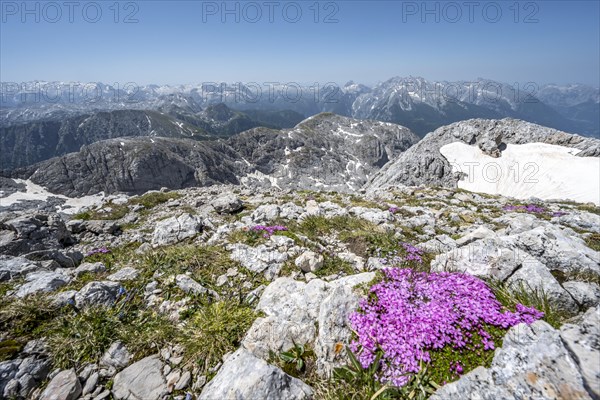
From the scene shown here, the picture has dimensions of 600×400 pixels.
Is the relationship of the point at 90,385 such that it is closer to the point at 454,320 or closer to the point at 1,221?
the point at 454,320

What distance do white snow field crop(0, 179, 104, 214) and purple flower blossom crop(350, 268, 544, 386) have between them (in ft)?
557

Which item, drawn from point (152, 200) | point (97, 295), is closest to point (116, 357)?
point (97, 295)

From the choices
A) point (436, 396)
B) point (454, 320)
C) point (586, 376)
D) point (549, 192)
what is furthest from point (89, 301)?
point (549, 192)

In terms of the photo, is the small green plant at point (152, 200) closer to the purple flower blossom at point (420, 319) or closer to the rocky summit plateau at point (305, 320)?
the rocky summit plateau at point (305, 320)

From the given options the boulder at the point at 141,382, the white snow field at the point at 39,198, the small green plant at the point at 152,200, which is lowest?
the white snow field at the point at 39,198

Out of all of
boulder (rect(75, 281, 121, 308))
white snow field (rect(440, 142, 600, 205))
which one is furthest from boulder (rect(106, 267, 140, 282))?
white snow field (rect(440, 142, 600, 205))

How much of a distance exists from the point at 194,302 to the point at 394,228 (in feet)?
30.9

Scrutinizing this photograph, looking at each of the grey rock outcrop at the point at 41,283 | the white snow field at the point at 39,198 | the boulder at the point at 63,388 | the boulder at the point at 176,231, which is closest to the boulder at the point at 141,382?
the boulder at the point at 63,388

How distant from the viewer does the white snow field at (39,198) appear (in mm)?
133125

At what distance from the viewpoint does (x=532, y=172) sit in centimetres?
4125

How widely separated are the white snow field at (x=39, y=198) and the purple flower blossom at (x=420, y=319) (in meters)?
170

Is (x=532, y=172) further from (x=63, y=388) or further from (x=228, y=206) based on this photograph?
(x=63, y=388)

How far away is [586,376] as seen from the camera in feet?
9.95

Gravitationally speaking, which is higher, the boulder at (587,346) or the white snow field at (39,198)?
the boulder at (587,346)
